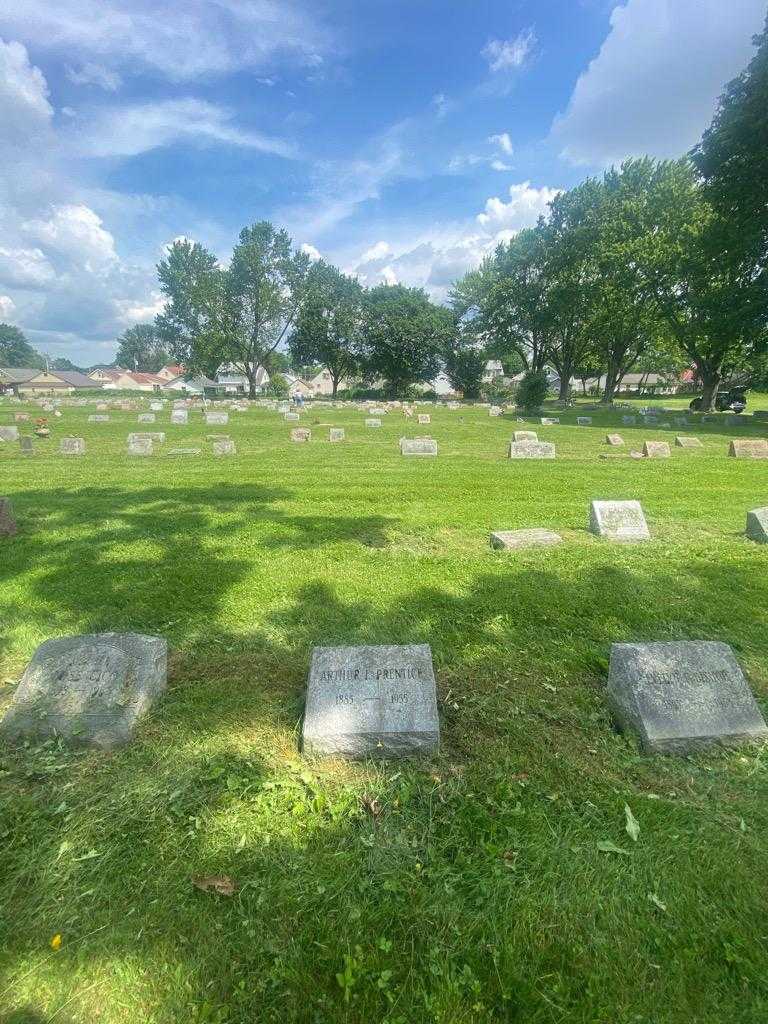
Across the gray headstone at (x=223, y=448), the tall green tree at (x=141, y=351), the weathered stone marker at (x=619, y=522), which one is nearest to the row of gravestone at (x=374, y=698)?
the weathered stone marker at (x=619, y=522)

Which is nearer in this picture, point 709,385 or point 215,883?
point 215,883

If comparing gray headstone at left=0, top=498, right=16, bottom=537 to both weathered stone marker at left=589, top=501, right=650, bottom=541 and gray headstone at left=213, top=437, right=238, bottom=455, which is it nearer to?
gray headstone at left=213, top=437, right=238, bottom=455

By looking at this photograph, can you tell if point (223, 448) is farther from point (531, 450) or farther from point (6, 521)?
point (531, 450)

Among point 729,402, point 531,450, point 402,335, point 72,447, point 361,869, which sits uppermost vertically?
point 402,335

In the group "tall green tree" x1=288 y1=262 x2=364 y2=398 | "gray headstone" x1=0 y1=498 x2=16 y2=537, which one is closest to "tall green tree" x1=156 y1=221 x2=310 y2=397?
"tall green tree" x1=288 y1=262 x2=364 y2=398

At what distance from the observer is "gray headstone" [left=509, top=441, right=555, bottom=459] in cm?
1563

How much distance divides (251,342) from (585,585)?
55.5 m

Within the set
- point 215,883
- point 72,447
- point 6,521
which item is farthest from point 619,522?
point 72,447

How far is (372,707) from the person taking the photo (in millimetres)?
3352

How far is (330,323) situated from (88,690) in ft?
216

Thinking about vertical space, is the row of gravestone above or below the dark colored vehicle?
below

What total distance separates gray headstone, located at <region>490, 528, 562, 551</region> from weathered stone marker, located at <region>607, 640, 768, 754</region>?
345 centimetres

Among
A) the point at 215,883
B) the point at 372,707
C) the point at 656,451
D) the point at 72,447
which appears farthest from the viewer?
the point at 72,447

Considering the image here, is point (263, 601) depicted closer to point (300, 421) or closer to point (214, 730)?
point (214, 730)
